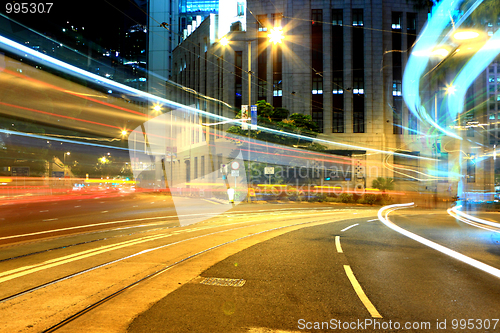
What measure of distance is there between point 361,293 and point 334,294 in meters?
0.45

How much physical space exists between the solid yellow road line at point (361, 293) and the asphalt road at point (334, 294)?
0.16ft

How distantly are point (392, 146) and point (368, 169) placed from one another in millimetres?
5487

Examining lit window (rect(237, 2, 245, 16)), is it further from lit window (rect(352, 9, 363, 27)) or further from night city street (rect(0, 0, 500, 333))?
lit window (rect(352, 9, 363, 27))

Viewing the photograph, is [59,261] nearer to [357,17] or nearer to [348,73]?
[348,73]

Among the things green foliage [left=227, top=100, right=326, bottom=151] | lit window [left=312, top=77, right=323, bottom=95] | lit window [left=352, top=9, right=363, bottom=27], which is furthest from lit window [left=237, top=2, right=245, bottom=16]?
green foliage [left=227, top=100, right=326, bottom=151]

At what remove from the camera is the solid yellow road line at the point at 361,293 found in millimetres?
4691

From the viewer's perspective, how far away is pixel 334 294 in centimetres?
548

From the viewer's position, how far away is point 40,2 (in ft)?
67.6

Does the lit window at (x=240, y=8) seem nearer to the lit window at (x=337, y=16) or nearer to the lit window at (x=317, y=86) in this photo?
the lit window at (x=337, y=16)

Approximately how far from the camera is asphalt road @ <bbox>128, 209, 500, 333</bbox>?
4324 mm

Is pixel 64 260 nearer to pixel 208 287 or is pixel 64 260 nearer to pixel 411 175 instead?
pixel 208 287

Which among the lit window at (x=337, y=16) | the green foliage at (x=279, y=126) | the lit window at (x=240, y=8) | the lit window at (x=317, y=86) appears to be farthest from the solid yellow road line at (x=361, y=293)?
the lit window at (x=240, y=8)

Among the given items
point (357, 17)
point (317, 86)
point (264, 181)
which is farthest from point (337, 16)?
point (264, 181)

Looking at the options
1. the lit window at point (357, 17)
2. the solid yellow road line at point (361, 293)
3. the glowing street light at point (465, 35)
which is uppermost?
the lit window at point (357, 17)
